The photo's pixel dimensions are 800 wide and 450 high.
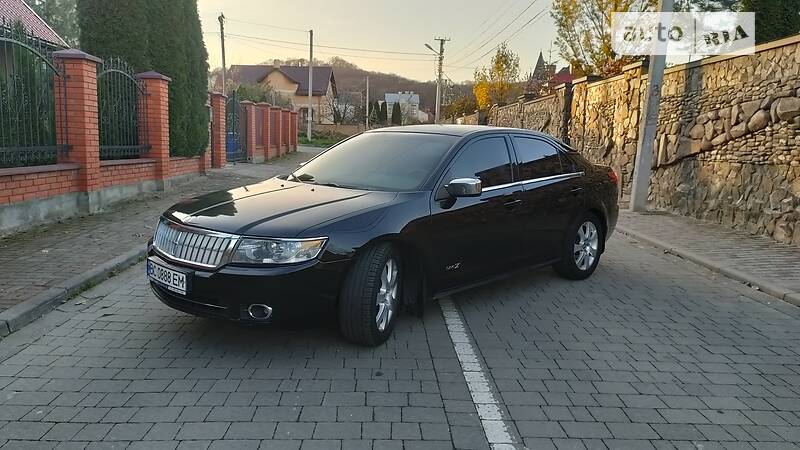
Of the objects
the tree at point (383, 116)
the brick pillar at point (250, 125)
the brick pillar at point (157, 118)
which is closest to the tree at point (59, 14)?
the tree at point (383, 116)

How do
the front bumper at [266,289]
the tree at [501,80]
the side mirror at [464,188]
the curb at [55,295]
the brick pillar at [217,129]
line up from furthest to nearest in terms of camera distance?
the tree at [501,80], the brick pillar at [217,129], the side mirror at [464,188], the curb at [55,295], the front bumper at [266,289]

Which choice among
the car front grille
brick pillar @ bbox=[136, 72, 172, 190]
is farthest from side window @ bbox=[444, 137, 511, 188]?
brick pillar @ bbox=[136, 72, 172, 190]

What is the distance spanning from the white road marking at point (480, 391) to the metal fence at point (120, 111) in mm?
7688

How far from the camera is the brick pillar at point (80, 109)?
8.84 m

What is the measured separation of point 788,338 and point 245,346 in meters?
4.50

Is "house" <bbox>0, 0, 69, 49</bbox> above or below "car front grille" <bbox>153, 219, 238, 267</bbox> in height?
Result: above

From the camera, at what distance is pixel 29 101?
27.1ft

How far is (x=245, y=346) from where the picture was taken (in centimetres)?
451

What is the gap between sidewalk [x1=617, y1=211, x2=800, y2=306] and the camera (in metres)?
7.09

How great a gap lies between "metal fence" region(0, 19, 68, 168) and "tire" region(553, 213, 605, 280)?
6.97 m

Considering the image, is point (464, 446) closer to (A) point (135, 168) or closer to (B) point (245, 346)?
(B) point (245, 346)

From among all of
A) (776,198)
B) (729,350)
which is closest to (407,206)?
(729,350)

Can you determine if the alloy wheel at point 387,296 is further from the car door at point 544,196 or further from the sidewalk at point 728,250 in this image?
the sidewalk at point 728,250

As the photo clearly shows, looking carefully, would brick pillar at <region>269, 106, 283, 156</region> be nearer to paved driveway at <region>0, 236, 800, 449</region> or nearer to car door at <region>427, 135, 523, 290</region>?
paved driveway at <region>0, 236, 800, 449</region>
